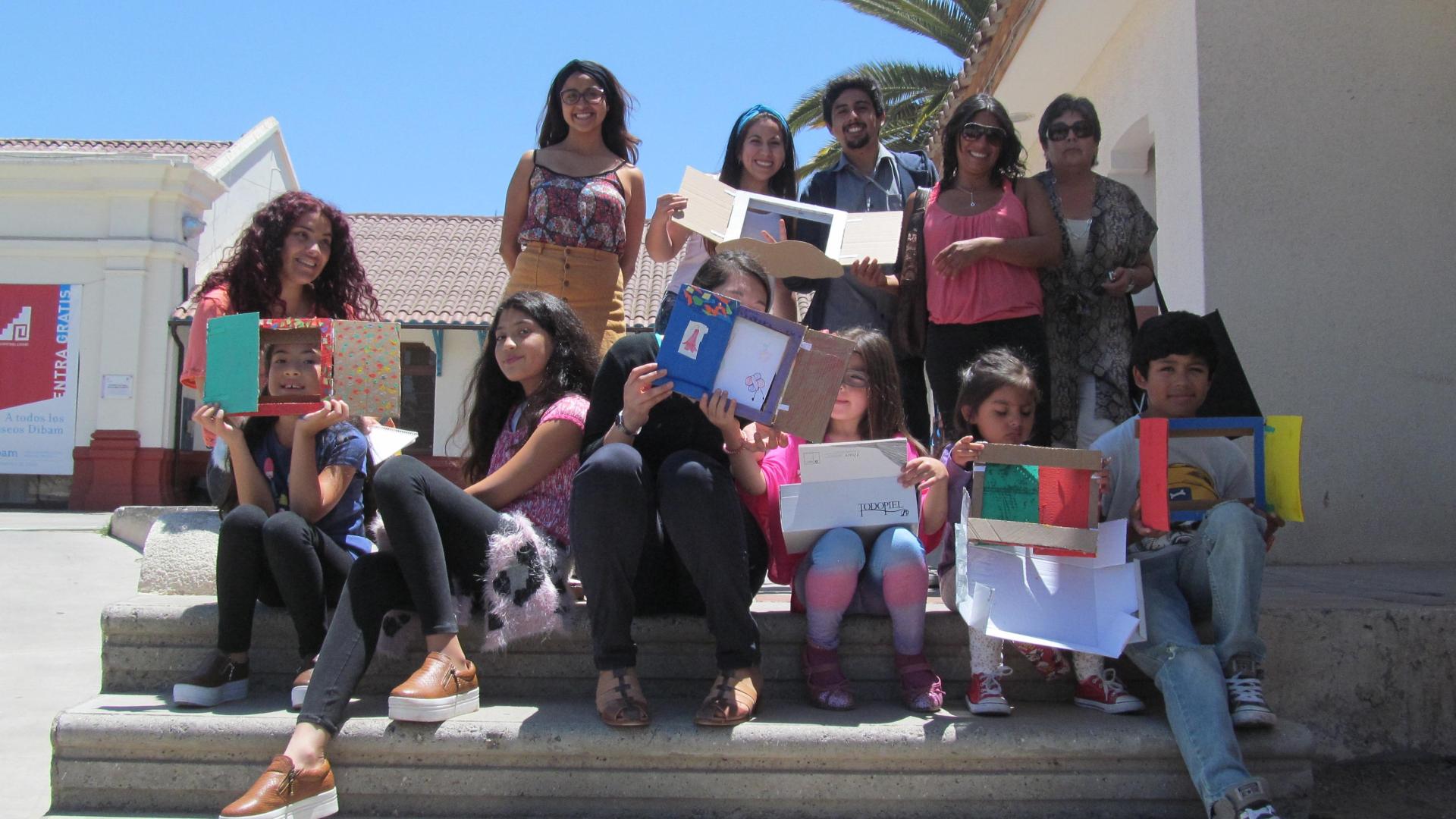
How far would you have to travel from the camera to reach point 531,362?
3070 millimetres

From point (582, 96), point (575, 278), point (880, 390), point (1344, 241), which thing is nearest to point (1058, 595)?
point (880, 390)

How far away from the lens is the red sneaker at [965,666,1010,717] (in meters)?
2.63

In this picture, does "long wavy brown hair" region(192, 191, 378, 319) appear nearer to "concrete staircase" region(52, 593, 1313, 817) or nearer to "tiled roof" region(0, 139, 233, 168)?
"concrete staircase" region(52, 593, 1313, 817)

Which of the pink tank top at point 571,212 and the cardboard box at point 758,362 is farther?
the pink tank top at point 571,212

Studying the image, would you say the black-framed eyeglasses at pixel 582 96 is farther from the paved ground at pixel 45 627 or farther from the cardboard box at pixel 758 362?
the paved ground at pixel 45 627

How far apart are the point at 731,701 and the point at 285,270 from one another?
2.08 metres

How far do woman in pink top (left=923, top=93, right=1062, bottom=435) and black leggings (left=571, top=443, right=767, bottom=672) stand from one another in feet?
4.19

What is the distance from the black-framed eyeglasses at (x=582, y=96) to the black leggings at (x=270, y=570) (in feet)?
6.26

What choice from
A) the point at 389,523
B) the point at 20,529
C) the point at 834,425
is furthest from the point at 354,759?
the point at 20,529

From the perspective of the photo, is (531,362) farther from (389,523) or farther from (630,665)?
(630,665)

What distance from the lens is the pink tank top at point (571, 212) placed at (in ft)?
12.4

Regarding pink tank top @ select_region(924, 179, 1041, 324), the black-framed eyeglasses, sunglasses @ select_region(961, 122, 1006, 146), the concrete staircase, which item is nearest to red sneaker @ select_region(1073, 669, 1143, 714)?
the concrete staircase

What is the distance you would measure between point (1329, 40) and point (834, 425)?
3.37m

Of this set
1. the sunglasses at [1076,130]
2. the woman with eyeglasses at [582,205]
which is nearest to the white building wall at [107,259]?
the woman with eyeglasses at [582,205]
